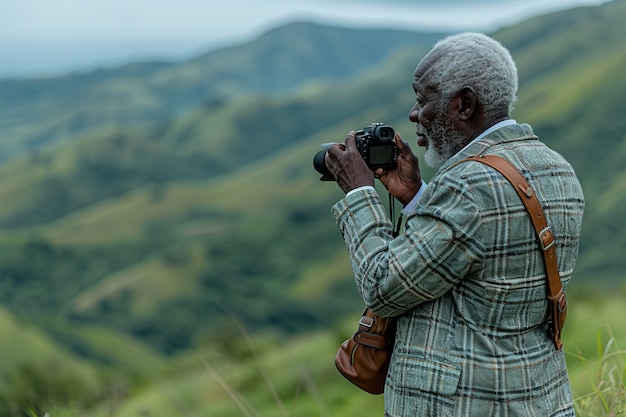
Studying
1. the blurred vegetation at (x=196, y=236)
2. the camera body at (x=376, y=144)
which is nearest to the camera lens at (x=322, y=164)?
the camera body at (x=376, y=144)

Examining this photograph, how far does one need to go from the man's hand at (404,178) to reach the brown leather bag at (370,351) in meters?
0.37

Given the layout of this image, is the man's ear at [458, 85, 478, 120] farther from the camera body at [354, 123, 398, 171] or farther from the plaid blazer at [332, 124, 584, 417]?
the camera body at [354, 123, 398, 171]

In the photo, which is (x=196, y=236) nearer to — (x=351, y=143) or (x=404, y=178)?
(x=404, y=178)

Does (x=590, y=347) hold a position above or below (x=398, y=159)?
below

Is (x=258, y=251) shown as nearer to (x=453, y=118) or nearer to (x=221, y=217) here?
(x=221, y=217)

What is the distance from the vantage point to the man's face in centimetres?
199

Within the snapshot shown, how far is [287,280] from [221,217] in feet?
114

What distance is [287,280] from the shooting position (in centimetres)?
11925

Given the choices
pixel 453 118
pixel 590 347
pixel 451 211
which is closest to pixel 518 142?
pixel 453 118

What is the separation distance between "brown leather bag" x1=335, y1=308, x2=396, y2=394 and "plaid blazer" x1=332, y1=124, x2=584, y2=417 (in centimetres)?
Answer: 6

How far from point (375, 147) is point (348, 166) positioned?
0.11 meters

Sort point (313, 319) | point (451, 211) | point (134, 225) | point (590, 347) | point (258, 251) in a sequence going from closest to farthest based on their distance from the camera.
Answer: point (451, 211)
point (590, 347)
point (313, 319)
point (258, 251)
point (134, 225)

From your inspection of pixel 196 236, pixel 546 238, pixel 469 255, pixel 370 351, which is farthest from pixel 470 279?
pixel 196 236

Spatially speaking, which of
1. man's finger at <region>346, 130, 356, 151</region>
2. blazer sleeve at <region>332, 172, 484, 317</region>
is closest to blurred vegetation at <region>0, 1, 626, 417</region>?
man's finger at <region>346, 130, 356, 151</region>
